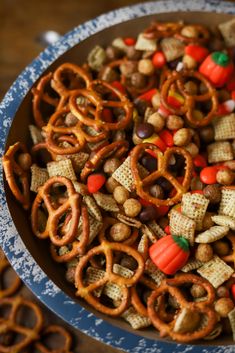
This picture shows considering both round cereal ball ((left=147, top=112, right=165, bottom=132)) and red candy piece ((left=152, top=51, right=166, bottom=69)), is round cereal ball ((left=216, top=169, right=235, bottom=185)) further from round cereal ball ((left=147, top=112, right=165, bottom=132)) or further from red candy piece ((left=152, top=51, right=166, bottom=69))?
red candy piece ((left=152, top=51, right=166, bottom=69))

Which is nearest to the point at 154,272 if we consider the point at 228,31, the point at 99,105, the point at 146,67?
the point at 99,105

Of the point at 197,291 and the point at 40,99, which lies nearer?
the point at 197,291

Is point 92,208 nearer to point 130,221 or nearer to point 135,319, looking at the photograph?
point 130,221

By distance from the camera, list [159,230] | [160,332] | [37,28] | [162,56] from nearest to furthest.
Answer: [160,332] < [159,230] < [162,56] < [37,28]

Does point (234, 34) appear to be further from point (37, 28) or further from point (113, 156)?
point (37, 28)

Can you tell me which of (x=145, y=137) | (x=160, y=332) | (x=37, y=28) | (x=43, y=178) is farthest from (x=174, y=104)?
(x=37, y=28)

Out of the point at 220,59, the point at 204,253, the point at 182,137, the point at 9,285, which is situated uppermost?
the point at 220,59

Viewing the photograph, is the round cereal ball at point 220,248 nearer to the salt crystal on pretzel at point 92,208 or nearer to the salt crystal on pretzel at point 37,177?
the salt crystal on pretzel at point 92,208
